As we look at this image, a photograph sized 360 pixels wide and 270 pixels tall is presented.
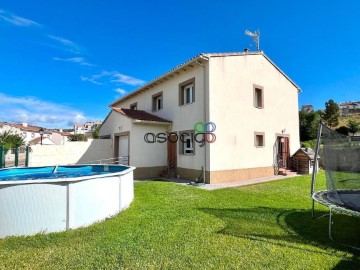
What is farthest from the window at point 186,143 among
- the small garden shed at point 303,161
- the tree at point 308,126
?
the tree at point 308,126

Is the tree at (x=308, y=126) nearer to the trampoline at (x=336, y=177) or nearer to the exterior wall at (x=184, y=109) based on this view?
the exterior wall at (x=184, y=109)

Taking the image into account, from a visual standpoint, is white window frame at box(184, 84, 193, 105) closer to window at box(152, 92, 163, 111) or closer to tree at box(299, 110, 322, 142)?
window at box(152, 92, 163, 111)

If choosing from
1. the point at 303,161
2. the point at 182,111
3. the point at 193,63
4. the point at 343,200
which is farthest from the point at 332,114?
the point at 343,200

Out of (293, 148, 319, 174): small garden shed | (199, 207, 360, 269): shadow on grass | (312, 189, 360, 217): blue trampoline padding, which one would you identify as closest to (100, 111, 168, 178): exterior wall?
(199, 207, 360, 269): shadow on grass

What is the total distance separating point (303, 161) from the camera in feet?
56.0

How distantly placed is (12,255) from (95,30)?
1545 centimetres

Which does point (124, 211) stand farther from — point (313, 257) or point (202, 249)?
point (313, 257)

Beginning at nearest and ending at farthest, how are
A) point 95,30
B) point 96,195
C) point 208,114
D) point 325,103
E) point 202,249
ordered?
point 202,249
point 96,195
point 208,114
point 95,30
point 325,103

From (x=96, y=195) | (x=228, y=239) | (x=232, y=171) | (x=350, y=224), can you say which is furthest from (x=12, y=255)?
(x=232, y=171)

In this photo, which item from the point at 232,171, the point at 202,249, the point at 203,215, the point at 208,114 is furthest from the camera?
the point at 232,171

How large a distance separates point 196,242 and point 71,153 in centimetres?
1619

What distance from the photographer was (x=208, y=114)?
41.6 ft

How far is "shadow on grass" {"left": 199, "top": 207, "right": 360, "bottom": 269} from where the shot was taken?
452cm

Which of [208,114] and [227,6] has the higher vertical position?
[227,6]
